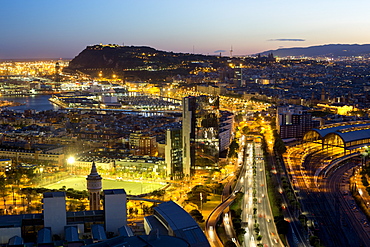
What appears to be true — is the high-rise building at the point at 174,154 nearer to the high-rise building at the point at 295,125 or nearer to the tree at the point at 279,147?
the tree at the point at 279,147

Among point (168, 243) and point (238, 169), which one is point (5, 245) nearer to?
point (168, 243)

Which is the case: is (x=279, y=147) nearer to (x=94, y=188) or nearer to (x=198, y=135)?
(x=198, y=135)

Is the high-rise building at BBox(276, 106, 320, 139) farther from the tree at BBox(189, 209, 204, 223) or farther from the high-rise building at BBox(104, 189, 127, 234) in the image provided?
the high-rise building at BBox(104, 189, 127, 234)

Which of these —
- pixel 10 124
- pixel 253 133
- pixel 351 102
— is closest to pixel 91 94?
pixel 10 124

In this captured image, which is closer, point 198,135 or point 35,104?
point 198,135

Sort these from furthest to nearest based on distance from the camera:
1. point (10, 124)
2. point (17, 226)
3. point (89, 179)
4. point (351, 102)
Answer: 1. point (351, 102)
2. point (10, 124)
3. point (89, 179)
4. point (17, 226)

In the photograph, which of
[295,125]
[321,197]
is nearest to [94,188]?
[321,197]
